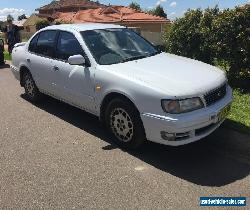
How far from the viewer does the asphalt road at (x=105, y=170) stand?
162 inches

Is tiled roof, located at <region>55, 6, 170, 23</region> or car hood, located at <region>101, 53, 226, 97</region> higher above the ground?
car hood, located at <region>101, 53, 226, 97</region>

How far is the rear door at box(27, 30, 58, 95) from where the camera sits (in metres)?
6.66

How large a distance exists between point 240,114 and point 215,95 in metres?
1.58

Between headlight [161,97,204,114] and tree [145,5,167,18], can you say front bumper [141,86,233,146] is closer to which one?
headlight [161,97,204,114]

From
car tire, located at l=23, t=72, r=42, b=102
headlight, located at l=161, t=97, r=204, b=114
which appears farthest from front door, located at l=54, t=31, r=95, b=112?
headlight, located at l=161, t=97, r=204, b=114

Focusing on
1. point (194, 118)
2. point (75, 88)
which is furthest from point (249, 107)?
point (75, 88)

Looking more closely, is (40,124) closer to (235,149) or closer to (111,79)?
(111,79)

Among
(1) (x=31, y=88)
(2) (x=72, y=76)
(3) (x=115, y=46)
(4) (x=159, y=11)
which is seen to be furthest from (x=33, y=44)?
(4) (x=159, y=11)

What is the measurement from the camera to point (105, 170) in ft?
15.6

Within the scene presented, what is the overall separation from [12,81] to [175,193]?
7.19 m

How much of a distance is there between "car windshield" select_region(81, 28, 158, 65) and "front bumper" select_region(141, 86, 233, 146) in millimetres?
1323

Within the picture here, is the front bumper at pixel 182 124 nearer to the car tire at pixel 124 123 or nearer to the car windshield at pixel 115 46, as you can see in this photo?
the car tire at pixel 124 123

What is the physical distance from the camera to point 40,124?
657 centimetres

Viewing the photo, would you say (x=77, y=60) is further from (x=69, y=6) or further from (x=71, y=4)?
(x=71, y=4)
